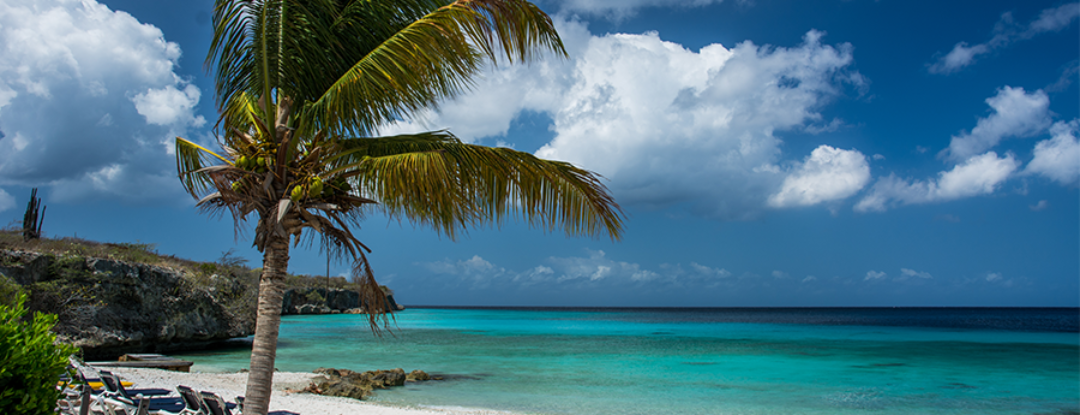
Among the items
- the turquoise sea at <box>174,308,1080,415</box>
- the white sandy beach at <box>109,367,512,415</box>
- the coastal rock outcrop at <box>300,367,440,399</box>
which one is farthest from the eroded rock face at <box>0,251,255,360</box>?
the coastal rock outcrop at <box>300,367,440,399</box>

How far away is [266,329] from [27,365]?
149 centimetres

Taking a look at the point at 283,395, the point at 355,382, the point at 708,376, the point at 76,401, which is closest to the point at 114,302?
the point at 355,382

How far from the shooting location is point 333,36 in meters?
5.13

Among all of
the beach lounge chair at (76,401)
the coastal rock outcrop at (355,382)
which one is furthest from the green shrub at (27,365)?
the coastal rock outcrop at (355,382)

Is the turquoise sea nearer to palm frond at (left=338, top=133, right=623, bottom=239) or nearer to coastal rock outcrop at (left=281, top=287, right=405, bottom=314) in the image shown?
palm frond at (left=338, top=133, right=623, bottom=239)

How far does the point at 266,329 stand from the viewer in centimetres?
448

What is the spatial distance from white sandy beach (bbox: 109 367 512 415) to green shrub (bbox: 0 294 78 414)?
4705 mm

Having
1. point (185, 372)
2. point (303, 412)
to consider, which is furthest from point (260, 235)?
point (185, 372)

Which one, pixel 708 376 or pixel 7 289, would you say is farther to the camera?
pixel 708 376

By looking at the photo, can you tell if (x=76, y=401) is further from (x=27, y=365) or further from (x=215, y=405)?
(x=27, y=365)

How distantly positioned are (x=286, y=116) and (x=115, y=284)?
15289 mm

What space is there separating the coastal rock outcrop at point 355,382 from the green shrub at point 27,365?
8.56 meters

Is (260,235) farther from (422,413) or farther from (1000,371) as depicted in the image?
(1000,371)

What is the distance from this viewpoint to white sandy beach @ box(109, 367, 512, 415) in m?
9.12
